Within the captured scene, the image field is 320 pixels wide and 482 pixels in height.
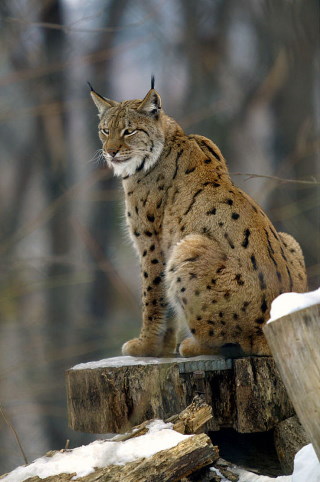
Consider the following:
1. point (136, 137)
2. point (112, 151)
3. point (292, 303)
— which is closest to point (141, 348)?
point (112, 151)

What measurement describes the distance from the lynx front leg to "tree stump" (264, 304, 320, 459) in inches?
95.7

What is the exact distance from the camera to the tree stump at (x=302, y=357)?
2928mm

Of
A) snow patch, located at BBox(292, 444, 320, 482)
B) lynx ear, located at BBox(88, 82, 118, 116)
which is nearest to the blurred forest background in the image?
lynx ear, located at BBox(88, 82, 118, 116)

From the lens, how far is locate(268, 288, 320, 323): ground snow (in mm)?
2963

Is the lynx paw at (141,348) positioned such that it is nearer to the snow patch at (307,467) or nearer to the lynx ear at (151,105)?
the lynx ear at (151,105)

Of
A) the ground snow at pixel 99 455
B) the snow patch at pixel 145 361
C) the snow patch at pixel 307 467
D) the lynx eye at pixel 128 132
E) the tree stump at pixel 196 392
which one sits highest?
the lynx eye at pixel 128 132

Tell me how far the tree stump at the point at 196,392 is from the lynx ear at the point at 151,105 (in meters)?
1.96

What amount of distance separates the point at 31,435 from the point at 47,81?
201 inches

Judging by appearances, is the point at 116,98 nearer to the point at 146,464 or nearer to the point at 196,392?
the point at 196,392

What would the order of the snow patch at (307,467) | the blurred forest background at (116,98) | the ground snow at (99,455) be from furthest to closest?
the blurred forest background at (116,98) → the ground snow at (99,455) → the snow patch at (307,467)

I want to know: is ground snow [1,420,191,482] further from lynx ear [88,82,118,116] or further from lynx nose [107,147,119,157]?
lynx ear [88,82,118,116]

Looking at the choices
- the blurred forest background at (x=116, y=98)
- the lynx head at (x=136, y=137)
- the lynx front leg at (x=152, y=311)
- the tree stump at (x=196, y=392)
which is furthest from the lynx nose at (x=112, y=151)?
the blurred forest background at (x=116, y=98)

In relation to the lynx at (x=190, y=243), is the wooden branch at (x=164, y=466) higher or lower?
lower

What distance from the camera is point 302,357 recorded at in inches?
116
